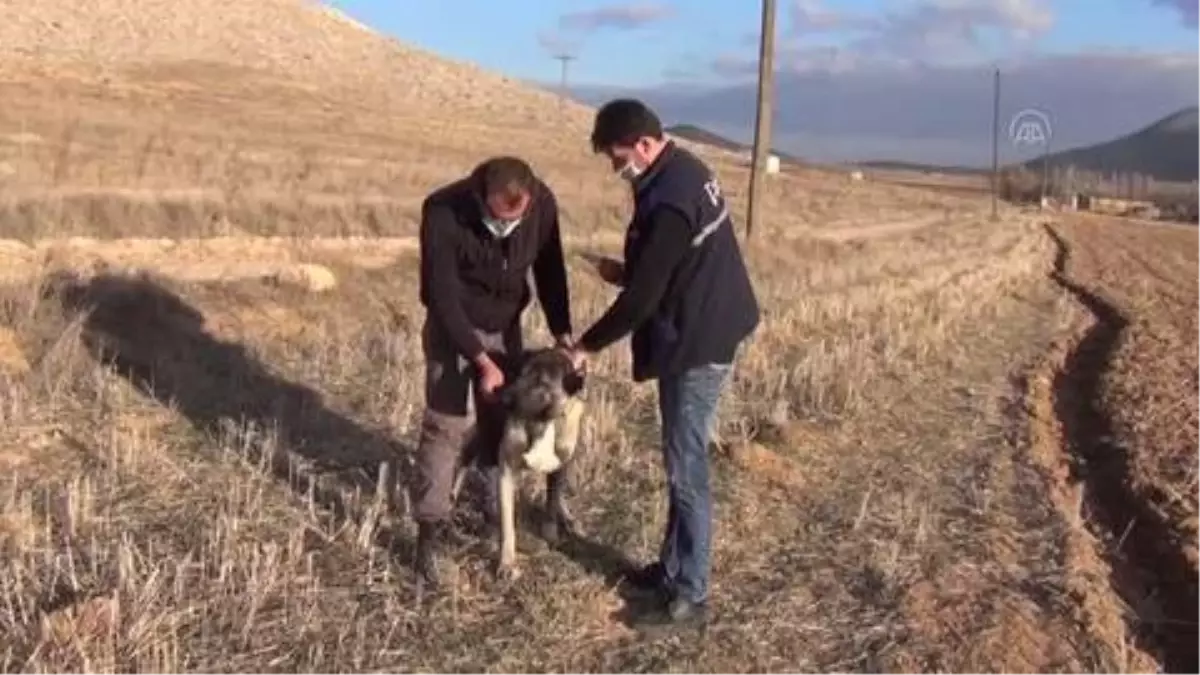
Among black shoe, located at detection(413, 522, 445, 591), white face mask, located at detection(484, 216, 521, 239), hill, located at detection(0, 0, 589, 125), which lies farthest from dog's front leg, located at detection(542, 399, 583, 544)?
hill, located at detection(0, 0, 589, 125)

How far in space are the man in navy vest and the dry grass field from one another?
440 mm

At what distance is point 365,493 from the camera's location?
8500mm

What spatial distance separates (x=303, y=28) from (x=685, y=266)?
173ft

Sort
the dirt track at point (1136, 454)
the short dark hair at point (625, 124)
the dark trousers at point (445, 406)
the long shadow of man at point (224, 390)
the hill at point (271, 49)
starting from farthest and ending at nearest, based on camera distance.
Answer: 1. the hill at point (271, 49)
2. the long shadow of man at point (224, 390)
3. the dirt track at point (1136, 454)
4. the dark trousers at point (445, 406)
5. the short dark hair at point (625, 124)

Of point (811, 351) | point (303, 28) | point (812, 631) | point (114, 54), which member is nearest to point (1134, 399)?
point (811, 351)

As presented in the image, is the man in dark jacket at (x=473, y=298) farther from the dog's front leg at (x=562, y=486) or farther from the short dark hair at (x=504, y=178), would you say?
the dog's front leg at (x=562, y=486)

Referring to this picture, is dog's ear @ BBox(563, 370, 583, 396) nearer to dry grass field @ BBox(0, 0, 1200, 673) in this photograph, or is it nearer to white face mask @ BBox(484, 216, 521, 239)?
white face mask @ BBox(484, 216, 521, 239)

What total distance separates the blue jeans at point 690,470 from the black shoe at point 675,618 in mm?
36

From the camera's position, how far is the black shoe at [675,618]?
274 inches

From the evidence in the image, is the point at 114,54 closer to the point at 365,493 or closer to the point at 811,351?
the point at 811,351

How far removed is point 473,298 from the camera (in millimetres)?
7414

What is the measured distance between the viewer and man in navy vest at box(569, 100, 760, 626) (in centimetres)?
664

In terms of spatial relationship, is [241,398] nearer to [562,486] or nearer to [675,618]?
[562,486]

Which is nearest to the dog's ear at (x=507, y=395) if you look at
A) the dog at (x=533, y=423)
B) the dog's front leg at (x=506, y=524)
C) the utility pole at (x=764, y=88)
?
the dog at (x=533, y=423)
